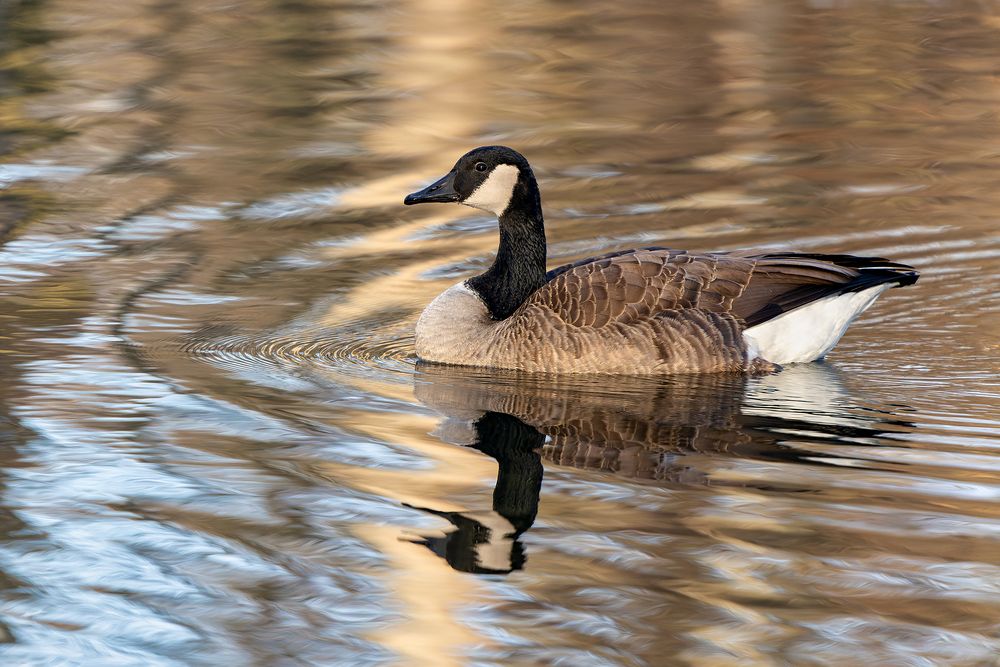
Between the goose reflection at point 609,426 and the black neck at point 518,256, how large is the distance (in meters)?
0.72

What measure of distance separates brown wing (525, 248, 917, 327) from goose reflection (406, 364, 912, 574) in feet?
1.44

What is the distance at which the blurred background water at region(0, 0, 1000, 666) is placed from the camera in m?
5.48

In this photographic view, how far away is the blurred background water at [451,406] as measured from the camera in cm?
548

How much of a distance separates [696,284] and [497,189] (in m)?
1.56

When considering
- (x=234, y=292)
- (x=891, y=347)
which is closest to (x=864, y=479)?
(x=891, y=347)

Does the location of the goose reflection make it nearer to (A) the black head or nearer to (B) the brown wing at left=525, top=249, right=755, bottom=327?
(B) the brown wing at left=525, top=249, right=755, bottom=327

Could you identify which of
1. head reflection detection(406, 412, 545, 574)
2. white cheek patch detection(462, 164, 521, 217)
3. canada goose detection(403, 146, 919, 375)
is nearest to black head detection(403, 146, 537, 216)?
white cheek patch detection(462, 164, 521, 217)

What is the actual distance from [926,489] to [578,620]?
7.34 feet

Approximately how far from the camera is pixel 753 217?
44.3 ft

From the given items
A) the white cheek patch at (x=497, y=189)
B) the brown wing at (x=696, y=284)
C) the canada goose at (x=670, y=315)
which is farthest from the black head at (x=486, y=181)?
the brown wing at (x=696, y=284)

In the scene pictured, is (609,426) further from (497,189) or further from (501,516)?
(497,189)

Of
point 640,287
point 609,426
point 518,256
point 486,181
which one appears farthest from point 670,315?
point 486,181

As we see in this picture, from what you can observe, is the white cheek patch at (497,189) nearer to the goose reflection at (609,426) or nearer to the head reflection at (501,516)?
the goose reflection at (609,426)

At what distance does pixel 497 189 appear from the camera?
392 inches
